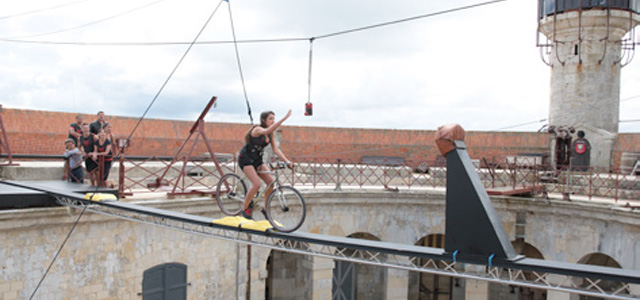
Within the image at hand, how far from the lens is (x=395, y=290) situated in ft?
50.9

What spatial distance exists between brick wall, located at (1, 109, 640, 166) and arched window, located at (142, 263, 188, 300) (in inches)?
288

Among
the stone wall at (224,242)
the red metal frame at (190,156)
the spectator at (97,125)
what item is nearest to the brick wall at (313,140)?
the spectator at (97,125)

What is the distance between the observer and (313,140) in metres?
20.7

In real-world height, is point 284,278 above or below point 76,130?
below

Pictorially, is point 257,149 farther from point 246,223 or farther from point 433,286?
point 433,286

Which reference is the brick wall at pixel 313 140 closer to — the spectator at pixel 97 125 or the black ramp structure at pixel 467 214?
the spectator at pixel 97 125

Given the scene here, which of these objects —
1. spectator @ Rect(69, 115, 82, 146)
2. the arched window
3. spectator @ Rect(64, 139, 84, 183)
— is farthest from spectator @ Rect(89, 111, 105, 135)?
the arched window

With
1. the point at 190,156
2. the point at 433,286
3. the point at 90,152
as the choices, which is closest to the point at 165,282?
the point at 190,156

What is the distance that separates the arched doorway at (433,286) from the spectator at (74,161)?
12.5 meters

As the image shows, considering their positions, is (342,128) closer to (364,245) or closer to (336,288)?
(336,288)

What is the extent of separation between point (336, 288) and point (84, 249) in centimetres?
999

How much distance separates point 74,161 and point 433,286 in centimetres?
1405

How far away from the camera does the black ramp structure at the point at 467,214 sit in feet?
16.1

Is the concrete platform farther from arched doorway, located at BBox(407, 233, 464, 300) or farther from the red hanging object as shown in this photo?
arched doorway, located at BBox(407, 233, 464, 300)
